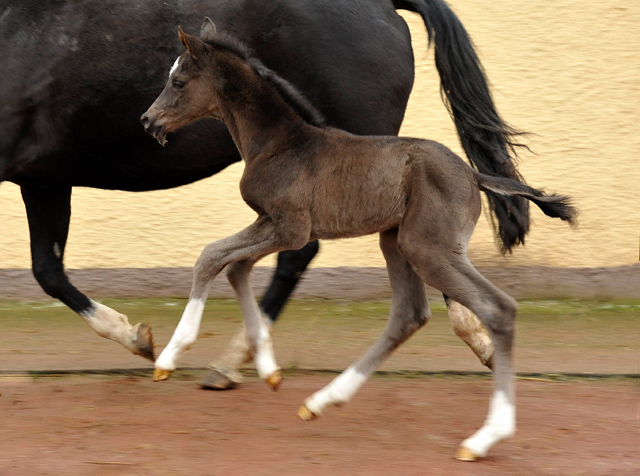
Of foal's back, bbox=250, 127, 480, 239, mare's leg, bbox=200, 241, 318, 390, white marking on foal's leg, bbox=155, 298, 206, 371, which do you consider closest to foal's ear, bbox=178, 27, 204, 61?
foal's back, bbox=250, 127, 480, 239

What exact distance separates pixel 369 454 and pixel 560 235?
4.22 metres

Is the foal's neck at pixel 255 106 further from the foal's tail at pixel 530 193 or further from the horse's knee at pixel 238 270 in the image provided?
the foal's tail at pixel 530 193

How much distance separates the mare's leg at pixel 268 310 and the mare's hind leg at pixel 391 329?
2.33ft

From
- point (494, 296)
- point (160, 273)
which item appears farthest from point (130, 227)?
point (494, 296)

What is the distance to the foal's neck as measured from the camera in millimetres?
3756

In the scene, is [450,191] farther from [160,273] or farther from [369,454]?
[160,273]

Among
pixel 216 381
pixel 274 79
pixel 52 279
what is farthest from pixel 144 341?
pixel 274 79

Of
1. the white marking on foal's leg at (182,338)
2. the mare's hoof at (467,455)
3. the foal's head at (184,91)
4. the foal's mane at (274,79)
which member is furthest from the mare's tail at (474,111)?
the white marking on foal's leg at (182,338)

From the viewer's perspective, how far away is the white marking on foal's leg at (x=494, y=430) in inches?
129

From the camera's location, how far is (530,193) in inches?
137

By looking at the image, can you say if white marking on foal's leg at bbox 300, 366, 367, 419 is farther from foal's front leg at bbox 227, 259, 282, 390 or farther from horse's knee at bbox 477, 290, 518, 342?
horse's knee at bbox 477, 290, 518, 342

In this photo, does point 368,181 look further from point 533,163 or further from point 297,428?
point 533,163

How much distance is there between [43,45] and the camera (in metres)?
4.52

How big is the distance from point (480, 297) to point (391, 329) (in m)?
0.49
